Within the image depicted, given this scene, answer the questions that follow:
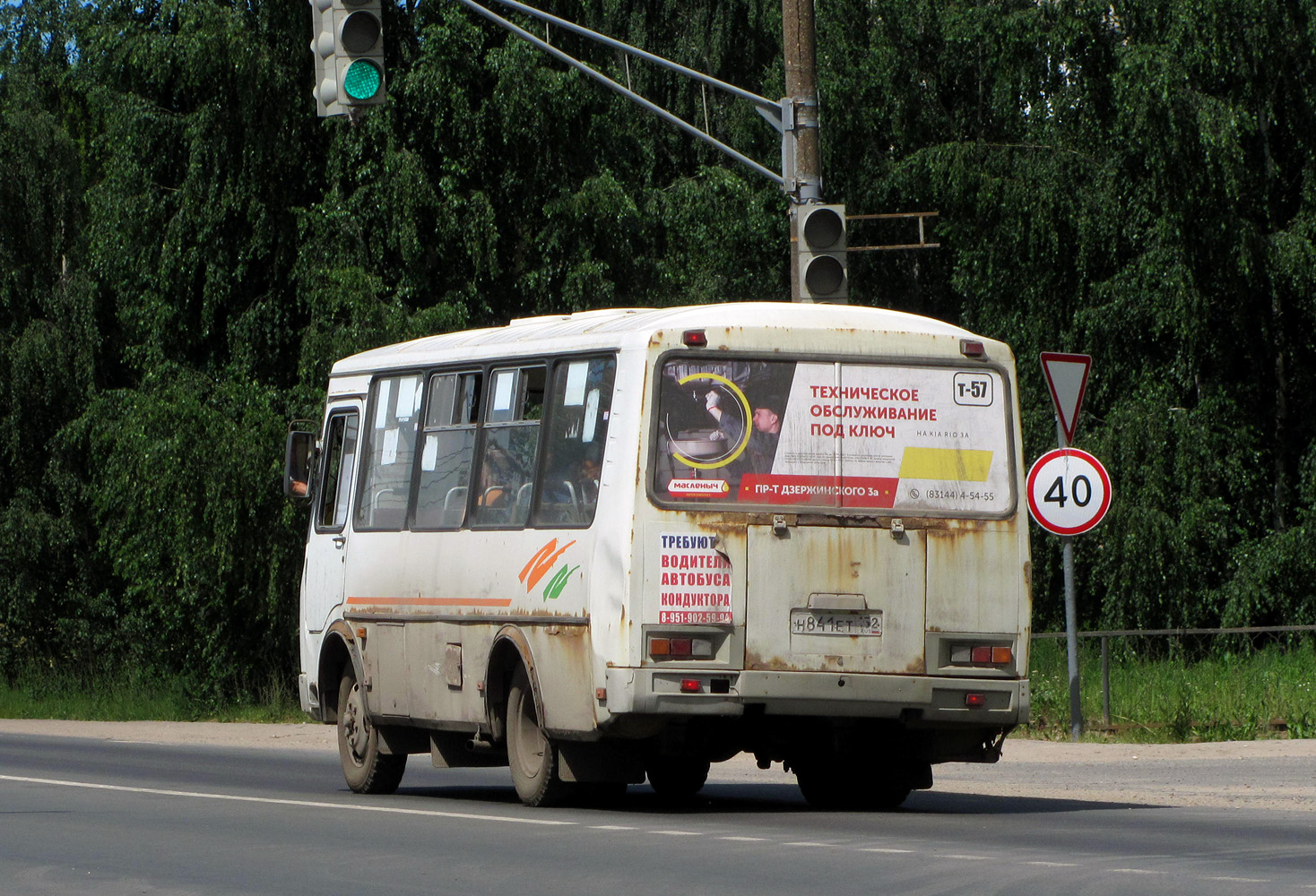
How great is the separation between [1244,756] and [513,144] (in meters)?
16.9

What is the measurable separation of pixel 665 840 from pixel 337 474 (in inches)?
241

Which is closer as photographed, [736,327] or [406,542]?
[736,327]

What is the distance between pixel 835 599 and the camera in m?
13.2

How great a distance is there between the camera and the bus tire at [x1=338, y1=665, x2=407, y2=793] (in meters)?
16.2

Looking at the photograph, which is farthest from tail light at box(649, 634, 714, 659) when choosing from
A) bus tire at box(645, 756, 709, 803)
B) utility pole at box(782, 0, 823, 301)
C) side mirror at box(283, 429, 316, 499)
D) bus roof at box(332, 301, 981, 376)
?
utility pole at box(782, 0, 823, 301)

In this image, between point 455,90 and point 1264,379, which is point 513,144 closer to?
point 455,90

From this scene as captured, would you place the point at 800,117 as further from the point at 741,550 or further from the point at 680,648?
the point at 680,648

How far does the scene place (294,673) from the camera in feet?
115

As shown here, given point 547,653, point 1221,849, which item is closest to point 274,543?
point 547,653

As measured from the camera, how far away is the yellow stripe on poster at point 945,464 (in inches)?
534

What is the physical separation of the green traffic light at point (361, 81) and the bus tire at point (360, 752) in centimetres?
420

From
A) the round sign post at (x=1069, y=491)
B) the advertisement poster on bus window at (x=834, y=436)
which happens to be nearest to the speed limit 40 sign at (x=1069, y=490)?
the round sign post at (x=1069, y=491)

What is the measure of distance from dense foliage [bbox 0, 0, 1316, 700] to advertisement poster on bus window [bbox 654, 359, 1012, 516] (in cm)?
1705

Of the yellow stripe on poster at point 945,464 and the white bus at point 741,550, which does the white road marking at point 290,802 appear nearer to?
the white bus at point 741,550
